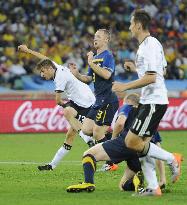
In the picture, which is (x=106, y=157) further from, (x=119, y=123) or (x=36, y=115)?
(x=36, y=115)

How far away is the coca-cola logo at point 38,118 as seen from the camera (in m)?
21.8

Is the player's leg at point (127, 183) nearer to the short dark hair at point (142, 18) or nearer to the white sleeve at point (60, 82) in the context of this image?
the short dark hair at point (142, 18)

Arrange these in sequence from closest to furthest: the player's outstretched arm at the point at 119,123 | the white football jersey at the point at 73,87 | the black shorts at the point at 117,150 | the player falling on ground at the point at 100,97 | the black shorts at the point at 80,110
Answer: the black shorts at the point at 117,150 → the player's outstretched arm at the point at 119,123 → the player falling on ground at the point at 100,97 → the white football jersey at the point at 73,87 → the black shorts at the point at 80,110

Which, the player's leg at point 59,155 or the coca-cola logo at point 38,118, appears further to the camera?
the coca-cola logo at point 38,118

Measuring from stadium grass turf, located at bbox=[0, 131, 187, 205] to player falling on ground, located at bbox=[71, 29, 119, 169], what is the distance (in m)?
0.77

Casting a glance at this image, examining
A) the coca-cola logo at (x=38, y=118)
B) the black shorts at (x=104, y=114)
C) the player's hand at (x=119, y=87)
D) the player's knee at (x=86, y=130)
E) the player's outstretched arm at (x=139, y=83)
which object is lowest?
the coca-cola logo at (x=38, y=118)

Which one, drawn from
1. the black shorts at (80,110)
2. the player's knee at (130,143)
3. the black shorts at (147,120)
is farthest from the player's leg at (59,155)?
the black shorts at (147,120)

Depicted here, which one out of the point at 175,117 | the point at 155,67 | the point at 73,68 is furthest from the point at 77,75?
the point at 175,117

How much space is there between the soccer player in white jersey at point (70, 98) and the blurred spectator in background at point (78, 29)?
1095 cm

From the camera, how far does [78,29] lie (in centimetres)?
2873

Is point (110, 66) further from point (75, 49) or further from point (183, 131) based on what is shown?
point (75, 49)

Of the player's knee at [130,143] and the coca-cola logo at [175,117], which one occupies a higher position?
the player's knee at [130,143]

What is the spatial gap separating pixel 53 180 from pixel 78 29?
17113mm

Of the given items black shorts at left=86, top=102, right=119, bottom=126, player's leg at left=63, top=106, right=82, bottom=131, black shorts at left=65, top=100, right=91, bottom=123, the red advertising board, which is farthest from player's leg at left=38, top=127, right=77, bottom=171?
Result: the red advertising board
